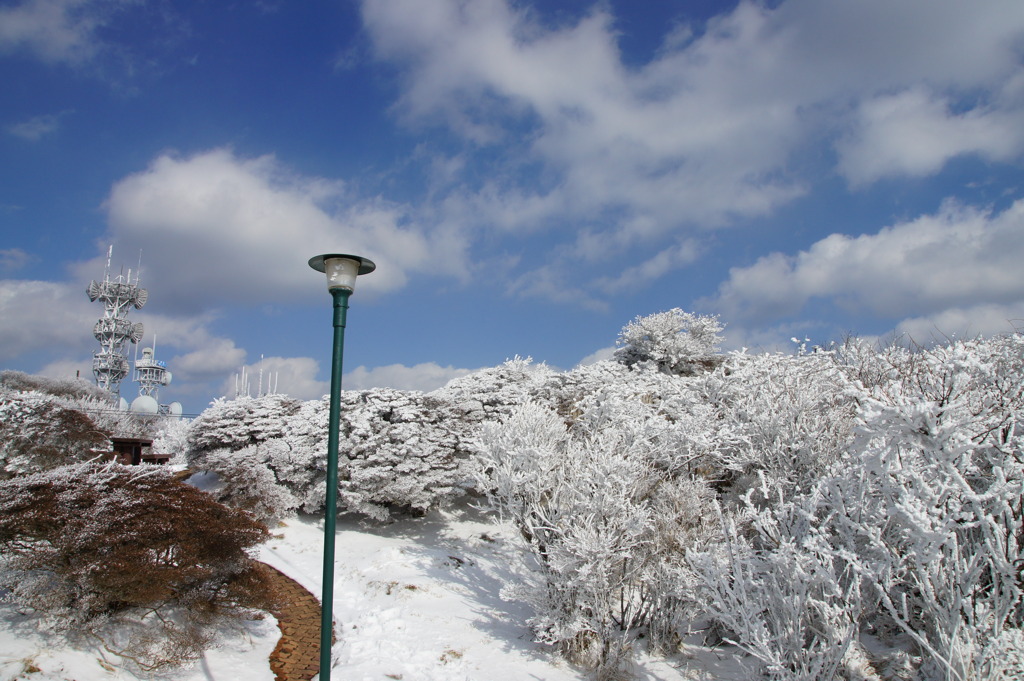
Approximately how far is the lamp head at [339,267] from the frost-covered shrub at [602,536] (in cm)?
532

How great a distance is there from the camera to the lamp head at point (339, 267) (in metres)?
5.79

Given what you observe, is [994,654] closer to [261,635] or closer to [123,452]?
[261,635]

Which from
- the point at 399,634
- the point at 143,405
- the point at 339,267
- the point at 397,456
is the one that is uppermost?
the point at 143,405

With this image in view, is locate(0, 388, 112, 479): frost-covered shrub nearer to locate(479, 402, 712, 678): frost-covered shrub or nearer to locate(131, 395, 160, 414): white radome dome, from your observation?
locate(479, 402, 712, 678): frost-covered shrub

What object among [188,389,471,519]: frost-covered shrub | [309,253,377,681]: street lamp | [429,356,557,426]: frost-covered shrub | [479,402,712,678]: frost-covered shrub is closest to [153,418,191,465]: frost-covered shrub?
[188,389,471,519]: frost-covered shrub

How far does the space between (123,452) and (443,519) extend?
1068 centimetres

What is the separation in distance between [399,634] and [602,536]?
4302mm

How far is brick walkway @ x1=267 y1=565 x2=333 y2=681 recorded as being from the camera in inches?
347

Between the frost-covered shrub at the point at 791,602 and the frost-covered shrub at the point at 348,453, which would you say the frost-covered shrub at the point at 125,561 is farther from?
the frost-covered shrub at the point at 791,602

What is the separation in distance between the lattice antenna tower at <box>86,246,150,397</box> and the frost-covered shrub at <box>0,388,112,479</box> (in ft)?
149

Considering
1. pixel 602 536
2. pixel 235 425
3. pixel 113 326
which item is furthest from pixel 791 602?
pixel 113 326

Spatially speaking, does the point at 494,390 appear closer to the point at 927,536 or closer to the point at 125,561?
the point at 125,561

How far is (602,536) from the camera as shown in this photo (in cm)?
885

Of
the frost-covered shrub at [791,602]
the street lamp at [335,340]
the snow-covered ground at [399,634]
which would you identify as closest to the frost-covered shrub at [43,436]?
the snow-covered ground at [399,634]
